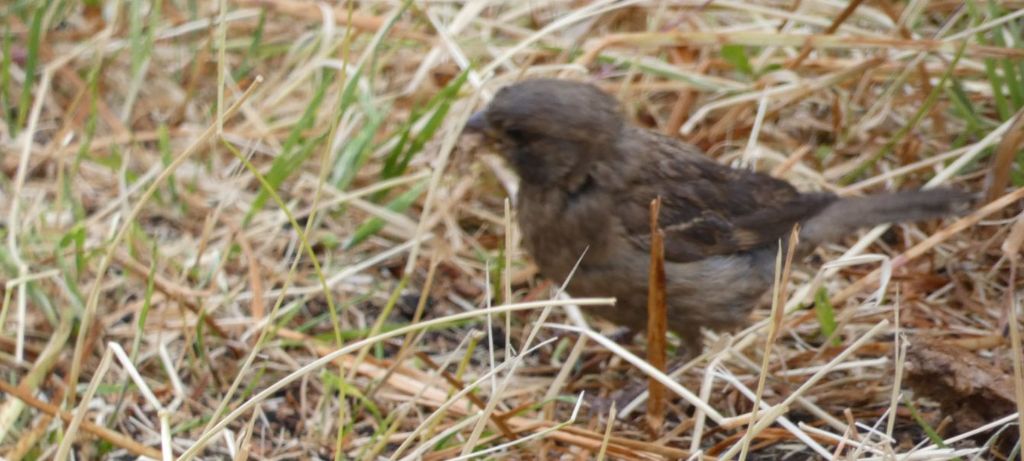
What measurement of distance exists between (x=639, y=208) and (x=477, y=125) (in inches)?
17.5

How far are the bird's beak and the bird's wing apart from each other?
0.39 metres

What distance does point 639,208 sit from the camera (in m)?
3.32

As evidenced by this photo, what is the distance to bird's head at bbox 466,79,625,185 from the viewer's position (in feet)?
10.7

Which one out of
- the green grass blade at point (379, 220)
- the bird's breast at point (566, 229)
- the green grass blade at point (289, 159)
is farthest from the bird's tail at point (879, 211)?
the green grass blade at point (289, 159)

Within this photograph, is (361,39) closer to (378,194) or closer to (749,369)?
(378,194)

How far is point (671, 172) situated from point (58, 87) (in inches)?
95.1

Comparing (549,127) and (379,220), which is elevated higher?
(549,127)

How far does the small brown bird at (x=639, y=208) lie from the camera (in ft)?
10.8

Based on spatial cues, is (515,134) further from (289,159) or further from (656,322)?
(289,159)

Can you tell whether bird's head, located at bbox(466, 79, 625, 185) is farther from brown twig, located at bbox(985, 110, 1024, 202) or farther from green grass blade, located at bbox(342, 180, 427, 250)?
brown twig, located at bbox(985, 110, 1024, 202)

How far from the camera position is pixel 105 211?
3.90 m

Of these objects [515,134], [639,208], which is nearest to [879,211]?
[639,208]

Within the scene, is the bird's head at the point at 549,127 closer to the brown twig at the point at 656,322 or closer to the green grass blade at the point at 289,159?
the brown twig at the point at 656,322

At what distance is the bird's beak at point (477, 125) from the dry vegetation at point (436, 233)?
38 millimetres
